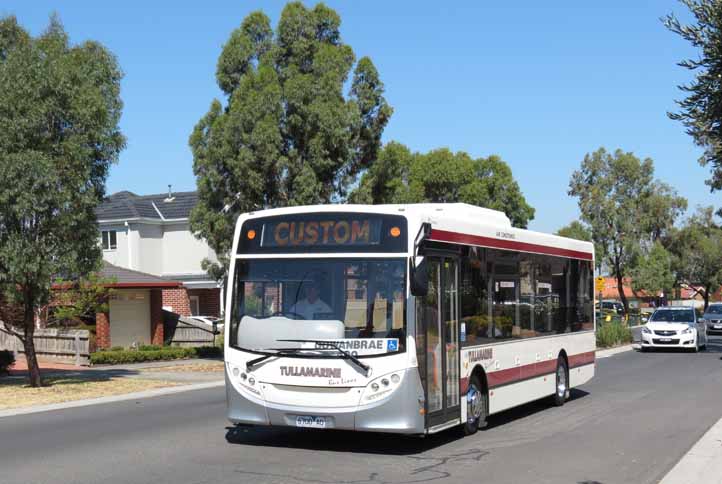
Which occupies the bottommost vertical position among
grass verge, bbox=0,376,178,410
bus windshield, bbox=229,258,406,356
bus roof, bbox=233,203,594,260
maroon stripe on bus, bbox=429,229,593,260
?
grass verge, bbox=0,376,178,410

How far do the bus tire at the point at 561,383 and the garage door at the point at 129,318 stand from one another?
2390 centimetres

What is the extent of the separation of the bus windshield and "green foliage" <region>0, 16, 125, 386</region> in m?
9.60

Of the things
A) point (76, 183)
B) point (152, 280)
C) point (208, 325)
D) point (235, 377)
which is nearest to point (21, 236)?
point (76, 183)

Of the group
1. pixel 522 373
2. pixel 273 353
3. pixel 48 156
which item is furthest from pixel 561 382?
pixel 48 156

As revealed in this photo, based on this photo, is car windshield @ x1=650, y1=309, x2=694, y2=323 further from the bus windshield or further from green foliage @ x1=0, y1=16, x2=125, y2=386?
the bus windshield

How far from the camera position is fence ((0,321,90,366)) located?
95.3 ft

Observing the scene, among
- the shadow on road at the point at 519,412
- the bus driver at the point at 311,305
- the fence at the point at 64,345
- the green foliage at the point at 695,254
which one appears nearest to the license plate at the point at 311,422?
the bus driver at the point at 311,305

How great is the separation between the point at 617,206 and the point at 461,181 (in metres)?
9.30

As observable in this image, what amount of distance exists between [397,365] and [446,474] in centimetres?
146

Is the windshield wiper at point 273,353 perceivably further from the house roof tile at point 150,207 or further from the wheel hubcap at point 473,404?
the house roof tile at point 150,207

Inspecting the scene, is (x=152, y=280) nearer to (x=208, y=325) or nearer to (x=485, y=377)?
(x=208, y=325)

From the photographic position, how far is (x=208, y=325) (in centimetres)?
3984

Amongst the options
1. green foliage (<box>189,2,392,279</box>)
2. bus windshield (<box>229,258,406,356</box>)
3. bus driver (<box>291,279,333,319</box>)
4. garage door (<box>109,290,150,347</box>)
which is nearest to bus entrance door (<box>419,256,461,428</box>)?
bus windshield (<box>229,258,406,356</box>)

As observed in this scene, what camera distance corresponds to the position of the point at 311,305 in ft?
37.6
